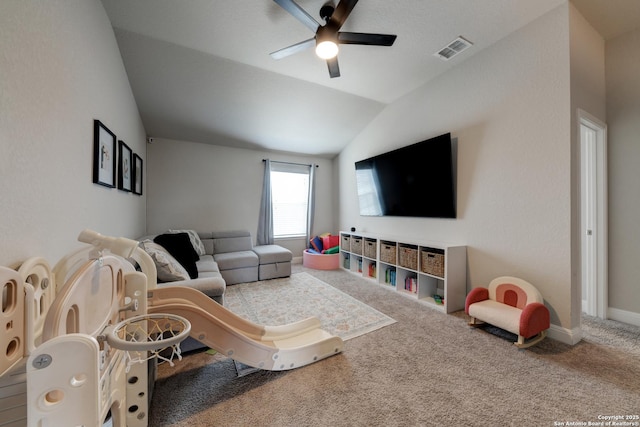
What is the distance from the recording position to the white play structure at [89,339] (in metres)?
0.60

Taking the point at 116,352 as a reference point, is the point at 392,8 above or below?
above

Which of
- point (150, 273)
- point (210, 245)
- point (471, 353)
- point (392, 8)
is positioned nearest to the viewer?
point (150, 273)

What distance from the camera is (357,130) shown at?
171 inches

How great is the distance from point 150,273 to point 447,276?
2.72 meters

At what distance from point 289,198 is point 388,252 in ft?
8.30

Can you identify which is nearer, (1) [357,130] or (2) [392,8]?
(2) [392,8]

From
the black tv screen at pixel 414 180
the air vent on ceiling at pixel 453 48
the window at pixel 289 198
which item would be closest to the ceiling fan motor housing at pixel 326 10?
the air vent on ceiling at pixel 453 48

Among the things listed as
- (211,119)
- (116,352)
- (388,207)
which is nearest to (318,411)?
(116,352)

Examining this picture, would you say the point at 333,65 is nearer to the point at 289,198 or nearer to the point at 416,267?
the point at 416,267

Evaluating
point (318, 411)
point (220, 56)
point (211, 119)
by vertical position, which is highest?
point (220, 56)

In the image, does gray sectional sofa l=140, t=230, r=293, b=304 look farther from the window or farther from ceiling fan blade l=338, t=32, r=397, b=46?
ceiling fan blade l=338, t=32, r=397, b=46

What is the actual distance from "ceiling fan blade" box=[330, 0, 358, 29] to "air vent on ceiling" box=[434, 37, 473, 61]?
137 cm

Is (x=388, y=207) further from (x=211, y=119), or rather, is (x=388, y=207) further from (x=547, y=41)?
(x=211, y=119)

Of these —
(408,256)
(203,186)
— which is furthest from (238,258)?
(408,256)
